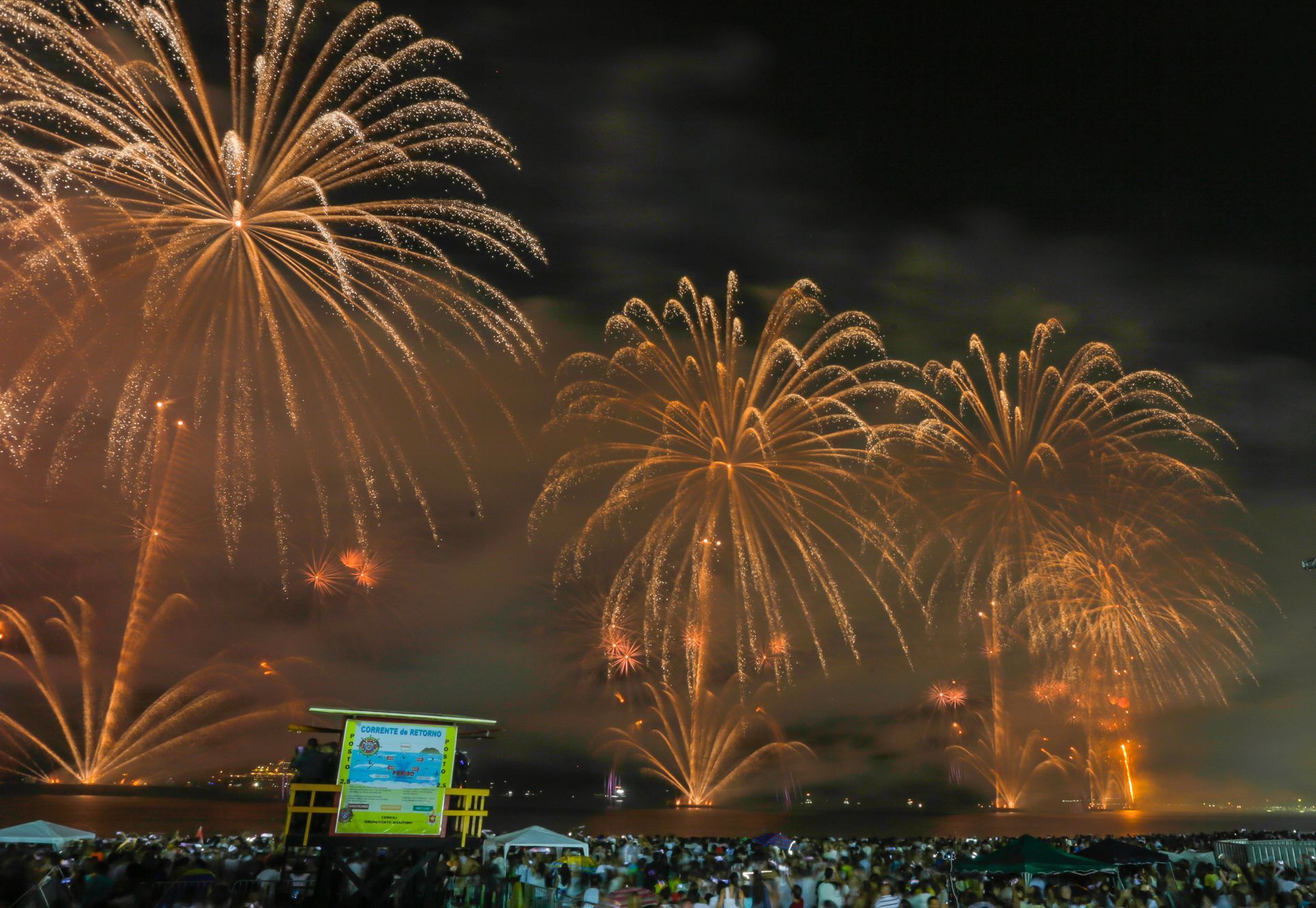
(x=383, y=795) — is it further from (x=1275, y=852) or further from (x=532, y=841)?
(x=1275, y=852)

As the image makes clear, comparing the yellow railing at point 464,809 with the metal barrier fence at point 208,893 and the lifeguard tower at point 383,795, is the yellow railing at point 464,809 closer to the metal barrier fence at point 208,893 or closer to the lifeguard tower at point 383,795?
the lifeguard tower at point 383,795

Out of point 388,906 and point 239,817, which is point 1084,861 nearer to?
point 388,906

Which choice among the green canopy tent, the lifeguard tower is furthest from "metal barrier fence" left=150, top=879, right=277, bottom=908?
the green canopy tent

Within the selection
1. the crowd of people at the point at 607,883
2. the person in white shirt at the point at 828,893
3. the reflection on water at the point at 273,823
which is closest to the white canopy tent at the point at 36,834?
the crowd of people at the point at 607,883

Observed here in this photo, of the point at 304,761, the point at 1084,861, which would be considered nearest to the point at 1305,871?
the point at 1084,861

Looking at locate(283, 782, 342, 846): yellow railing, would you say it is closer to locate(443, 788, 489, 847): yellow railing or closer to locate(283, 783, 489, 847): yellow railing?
locate(283, 783, 489, 847): yellow railing
